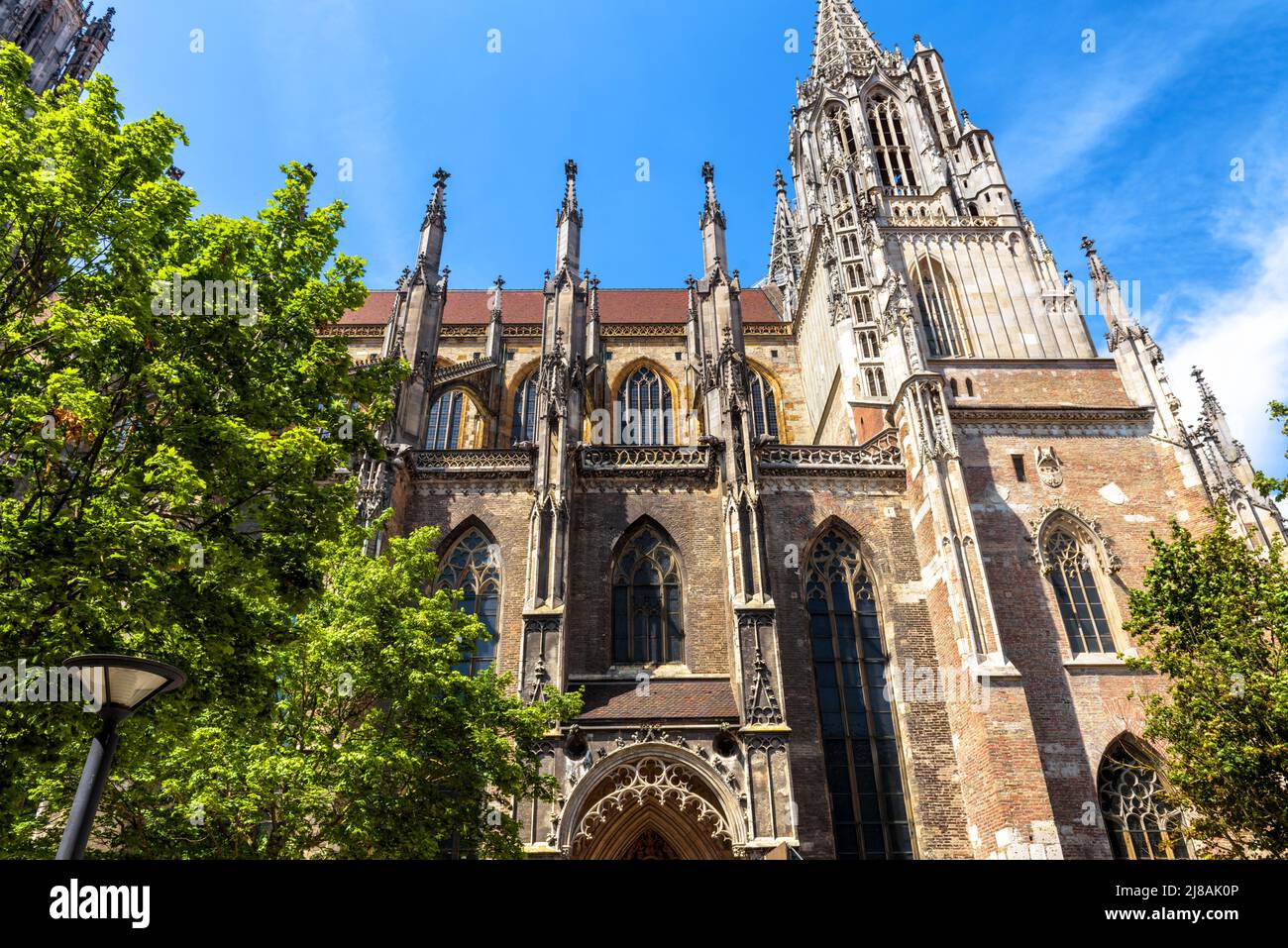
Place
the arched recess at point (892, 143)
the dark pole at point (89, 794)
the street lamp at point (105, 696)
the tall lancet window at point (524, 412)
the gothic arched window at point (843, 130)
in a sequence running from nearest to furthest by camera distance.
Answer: the dark pole at point (89, 794)
the street lamp at point (105, 696)
the tall lancet window at point (524, 412)
the arched recess at point (892, 143)
the gothic arched window at point (843, 130)

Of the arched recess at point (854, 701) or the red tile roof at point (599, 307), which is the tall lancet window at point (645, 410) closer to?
the red tile roof at point (599, 307)

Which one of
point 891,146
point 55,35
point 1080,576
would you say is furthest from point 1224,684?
point 55,35

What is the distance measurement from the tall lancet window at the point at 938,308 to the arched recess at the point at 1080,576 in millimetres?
6800

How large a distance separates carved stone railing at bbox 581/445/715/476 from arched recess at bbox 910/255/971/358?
9020 millimetres

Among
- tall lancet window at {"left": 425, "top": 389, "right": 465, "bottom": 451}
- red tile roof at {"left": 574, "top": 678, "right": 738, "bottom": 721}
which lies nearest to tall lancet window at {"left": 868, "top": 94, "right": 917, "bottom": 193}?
tall lancet window at {"left": 425, "top": 389, "right": 465, "bottom": 451}

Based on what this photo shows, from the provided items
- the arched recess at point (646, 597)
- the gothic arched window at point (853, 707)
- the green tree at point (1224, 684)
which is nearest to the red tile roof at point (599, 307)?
the arched recess at point (646, 597)

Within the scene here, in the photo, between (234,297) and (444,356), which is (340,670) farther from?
(444,356)

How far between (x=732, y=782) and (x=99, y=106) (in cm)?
1371

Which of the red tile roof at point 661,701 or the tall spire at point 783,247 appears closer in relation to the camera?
the red tile roof at point 661,701

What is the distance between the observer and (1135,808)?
15492 mm

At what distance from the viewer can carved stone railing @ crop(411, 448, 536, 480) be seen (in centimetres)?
1905

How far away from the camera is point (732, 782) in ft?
46.8

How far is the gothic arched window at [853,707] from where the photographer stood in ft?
50.8
